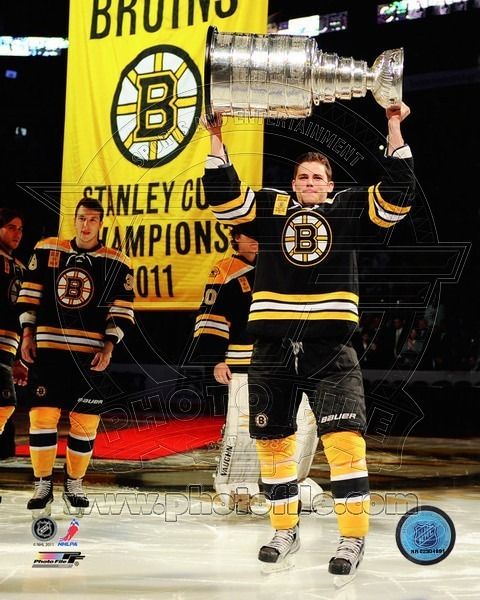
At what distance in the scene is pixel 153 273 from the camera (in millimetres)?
2947

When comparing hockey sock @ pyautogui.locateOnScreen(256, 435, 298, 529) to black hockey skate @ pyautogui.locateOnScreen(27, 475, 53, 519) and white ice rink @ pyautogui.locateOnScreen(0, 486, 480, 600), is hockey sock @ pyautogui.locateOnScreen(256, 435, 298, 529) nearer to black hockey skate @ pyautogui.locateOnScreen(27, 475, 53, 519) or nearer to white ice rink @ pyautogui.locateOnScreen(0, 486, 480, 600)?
white ice rink @ pyautogui.locateOnScreen(0, 486, 480, 600)

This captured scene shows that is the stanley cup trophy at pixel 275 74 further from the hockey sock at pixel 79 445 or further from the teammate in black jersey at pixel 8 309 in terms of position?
the teammate in black jersey at pixel 8 309

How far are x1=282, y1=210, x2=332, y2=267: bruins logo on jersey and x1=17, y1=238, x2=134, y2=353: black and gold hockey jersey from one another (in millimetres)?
772

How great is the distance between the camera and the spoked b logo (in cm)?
273

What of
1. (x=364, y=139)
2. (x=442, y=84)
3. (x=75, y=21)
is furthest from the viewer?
(x=442, y=84)

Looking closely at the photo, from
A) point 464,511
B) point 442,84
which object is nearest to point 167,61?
point 464,511

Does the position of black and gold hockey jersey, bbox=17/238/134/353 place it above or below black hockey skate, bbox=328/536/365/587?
above

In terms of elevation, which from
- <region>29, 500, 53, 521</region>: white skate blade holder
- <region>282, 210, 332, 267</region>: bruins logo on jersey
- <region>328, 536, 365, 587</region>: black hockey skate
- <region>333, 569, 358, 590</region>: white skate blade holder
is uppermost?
<region>282, 210, 332, 267</region>: bruins logo on jersey

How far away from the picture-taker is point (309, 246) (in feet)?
6.73

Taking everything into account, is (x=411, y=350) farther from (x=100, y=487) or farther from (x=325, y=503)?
(x=100, y=487)

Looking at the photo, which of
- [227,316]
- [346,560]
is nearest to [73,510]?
[227,316]

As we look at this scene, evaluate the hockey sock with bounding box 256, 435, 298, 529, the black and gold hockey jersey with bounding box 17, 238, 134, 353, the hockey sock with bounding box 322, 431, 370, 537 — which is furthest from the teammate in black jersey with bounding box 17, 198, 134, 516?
the hockey sock with bounding box 322, 431, 370, 537

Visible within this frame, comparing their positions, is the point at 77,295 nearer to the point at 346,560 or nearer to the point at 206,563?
the point at 206,563

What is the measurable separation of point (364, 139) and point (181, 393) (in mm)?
1157
